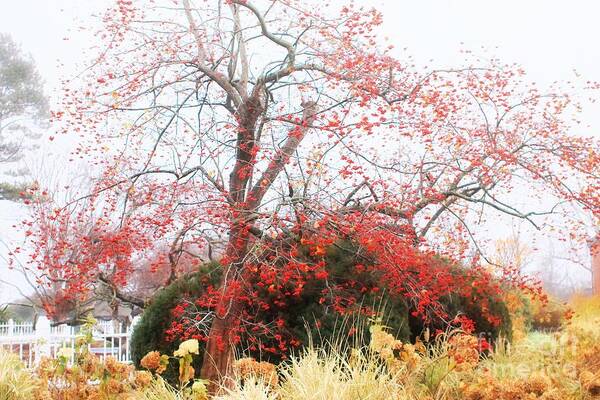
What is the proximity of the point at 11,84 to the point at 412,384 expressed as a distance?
1836 cm

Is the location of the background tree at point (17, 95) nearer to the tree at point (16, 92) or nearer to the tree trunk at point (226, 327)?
the tree at point (16, 92)

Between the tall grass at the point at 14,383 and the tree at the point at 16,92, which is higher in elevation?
the tree at the point at 16,92

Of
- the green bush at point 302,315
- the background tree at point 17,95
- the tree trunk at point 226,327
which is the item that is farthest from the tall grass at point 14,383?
the background tree at point 17,95

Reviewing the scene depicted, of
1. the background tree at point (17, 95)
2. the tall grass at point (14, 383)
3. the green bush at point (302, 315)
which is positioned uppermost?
the background tree at point (17, 95)

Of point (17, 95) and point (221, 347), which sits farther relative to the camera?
point (17, 95)

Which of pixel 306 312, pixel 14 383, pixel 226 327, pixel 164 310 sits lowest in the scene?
pixel 14 383

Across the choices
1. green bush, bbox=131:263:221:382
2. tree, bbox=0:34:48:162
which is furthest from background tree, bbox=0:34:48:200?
green bush, bbox=131:263:221:382

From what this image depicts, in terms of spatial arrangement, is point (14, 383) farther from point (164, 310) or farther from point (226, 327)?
point (164, 310)

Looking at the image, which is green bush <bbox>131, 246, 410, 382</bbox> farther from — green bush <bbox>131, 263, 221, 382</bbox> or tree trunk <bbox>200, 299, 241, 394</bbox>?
tree trunk <bbox>200, 299, 241, 394</bbox>

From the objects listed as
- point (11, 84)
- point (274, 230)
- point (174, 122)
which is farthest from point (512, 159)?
point (11, 84)

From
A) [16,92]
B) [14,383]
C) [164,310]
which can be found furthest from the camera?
[16,92]

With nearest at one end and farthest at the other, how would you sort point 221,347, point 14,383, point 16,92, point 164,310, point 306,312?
point 14,383 → point 221,347 → point 306,312 → point 164,310 → point 16,92

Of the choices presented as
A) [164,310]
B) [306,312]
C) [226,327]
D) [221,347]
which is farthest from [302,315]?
[164,310]

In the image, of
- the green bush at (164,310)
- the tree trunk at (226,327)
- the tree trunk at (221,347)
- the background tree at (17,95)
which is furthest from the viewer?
the background tree at (17,95)
